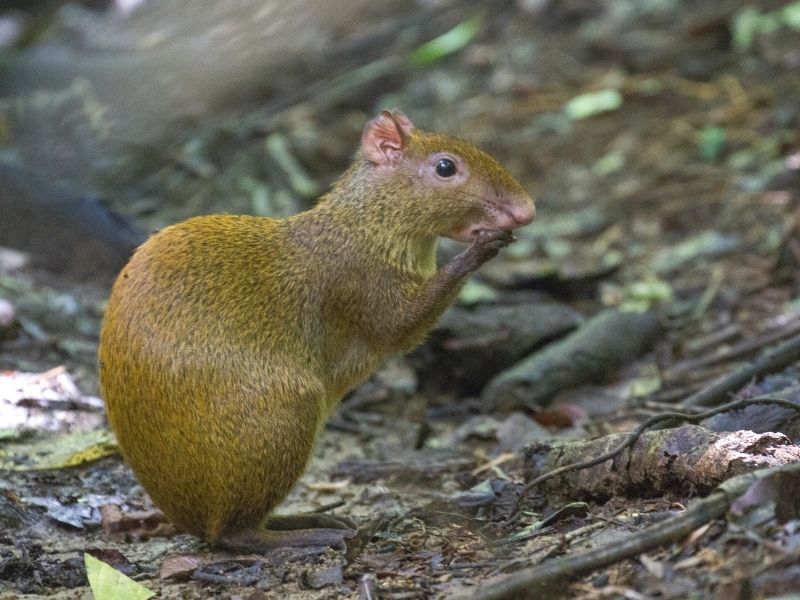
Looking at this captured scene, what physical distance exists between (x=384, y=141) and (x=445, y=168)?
339 mm

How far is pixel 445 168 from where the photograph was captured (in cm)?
494

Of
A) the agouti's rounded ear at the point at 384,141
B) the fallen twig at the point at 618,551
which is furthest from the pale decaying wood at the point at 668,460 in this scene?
the agouti's rounded ear at the point at 384,141

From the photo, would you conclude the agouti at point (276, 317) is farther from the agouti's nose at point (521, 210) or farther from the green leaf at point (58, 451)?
the green leaf at point (58, 451)

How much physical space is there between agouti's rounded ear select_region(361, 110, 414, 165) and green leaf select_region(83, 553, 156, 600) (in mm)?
2255

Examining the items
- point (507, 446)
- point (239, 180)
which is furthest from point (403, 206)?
point (239, 180)

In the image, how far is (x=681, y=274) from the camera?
7953 mm

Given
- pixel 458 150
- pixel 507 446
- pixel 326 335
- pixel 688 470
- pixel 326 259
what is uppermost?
pixel 458 150

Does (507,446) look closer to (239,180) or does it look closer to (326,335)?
(326,335)

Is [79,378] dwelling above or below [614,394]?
above

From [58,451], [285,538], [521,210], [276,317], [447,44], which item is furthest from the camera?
[447,44]

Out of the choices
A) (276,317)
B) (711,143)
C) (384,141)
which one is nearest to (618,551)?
(276,317)

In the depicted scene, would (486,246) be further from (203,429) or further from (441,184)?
(203,429)

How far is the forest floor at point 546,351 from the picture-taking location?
3.66 m

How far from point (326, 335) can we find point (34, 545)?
1.46 m
